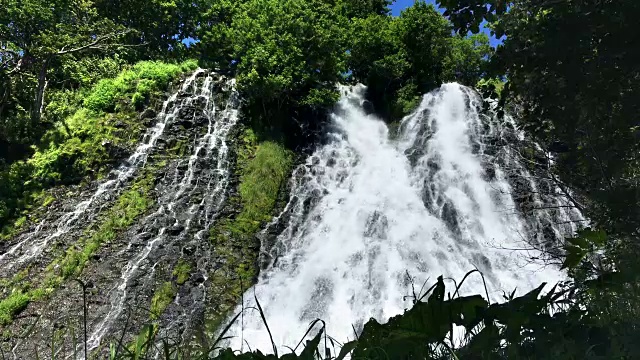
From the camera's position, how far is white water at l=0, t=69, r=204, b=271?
12.1 meters

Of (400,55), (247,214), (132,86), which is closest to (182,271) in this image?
(247,214)

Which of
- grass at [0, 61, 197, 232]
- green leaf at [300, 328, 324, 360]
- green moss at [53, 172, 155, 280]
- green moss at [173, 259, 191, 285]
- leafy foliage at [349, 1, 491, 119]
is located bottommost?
green leaf at [300, 328, 324, 360]

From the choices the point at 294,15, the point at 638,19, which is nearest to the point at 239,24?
the point at 294,15

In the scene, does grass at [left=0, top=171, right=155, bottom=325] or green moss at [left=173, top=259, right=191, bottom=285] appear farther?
green moss at [left=173, top=259, right=191, bottom=285]

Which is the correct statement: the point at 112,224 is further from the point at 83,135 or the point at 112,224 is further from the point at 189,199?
the point at 83,135

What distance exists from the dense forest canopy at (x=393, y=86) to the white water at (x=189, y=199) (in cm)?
141

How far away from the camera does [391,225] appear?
12992 millimetres

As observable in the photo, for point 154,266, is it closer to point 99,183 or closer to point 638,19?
point 99,183

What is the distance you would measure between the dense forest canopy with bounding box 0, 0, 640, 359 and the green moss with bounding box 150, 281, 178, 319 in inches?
224

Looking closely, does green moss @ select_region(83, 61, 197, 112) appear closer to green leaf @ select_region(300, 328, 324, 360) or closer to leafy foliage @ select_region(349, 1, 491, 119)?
leafy foliage @ select_region(349, 1, 491, 119)

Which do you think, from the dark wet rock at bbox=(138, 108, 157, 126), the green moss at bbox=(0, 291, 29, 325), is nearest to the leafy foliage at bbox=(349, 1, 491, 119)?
the dark wet rock at bbox=(138, 108, 157, 126)

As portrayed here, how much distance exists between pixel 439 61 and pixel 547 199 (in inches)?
403

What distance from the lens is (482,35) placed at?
28047 mm

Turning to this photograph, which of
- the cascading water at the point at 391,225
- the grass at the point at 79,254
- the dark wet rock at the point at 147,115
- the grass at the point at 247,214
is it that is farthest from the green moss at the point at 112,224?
the cascading water at the point at 391,225
